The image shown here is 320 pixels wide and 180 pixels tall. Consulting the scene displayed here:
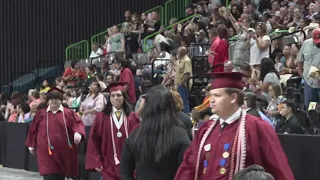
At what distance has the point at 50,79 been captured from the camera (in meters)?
29.4

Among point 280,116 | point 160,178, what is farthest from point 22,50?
point 160,178

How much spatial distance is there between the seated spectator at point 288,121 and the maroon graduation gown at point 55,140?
114 inches

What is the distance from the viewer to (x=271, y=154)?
6.34 meters

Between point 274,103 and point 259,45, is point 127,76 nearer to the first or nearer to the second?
point 259,45

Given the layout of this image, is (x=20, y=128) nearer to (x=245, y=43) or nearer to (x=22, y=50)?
(x=245, y=43)

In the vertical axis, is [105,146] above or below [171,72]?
below

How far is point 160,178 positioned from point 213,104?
5.59 feet

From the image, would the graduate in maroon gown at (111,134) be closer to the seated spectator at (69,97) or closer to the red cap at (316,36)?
the red cap at (316,36)

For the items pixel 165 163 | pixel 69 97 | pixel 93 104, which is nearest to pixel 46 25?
pixel 69 97

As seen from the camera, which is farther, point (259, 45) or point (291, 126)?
point (259, 45)

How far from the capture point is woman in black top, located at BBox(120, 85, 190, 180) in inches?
312

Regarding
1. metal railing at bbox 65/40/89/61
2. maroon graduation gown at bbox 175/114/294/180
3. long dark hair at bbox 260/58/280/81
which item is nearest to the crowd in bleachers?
long dark hair at bbox 260/58/280/81

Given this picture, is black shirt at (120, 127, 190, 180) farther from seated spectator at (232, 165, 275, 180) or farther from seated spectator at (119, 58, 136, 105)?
seated spectator at (119, 58, 136, 105)

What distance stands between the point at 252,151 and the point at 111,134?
394 cm
